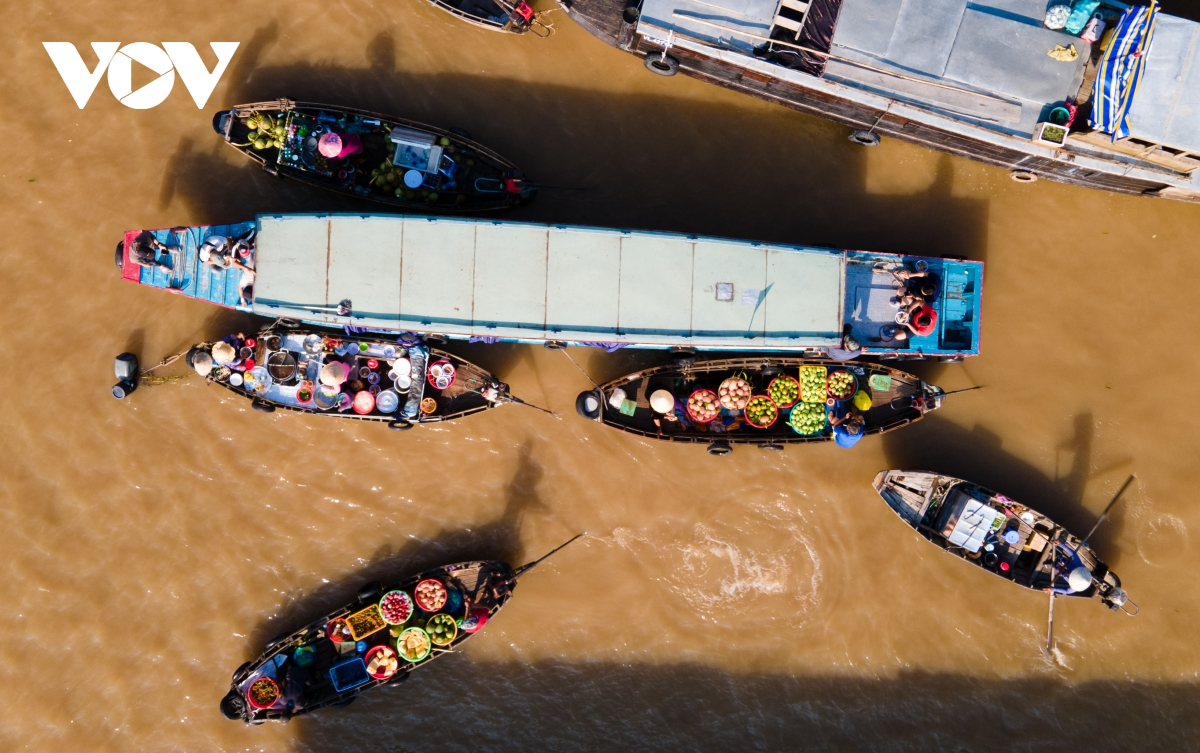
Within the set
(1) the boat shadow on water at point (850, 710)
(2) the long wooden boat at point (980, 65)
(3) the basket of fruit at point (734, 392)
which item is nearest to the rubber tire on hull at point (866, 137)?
(2) the long wooden boat at point (980, 65)

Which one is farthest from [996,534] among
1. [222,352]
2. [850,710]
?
[222,352]

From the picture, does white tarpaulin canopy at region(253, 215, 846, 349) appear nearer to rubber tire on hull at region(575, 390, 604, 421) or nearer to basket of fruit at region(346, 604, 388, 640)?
rubber tire on hull at region(575, 390, 604, 421)

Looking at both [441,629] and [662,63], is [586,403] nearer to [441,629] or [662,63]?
[441,629]

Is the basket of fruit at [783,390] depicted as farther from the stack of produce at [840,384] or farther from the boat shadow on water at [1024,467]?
the boat shadow on water at [1024,467]

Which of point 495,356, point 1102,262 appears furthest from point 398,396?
point 1102,262

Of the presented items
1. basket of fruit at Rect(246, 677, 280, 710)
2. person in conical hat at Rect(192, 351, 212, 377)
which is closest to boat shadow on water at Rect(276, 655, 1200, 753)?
basket of fruit at Rect(246, 677, 280, 710)

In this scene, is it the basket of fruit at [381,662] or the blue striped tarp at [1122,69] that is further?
the basket of fruit at [381,662]
